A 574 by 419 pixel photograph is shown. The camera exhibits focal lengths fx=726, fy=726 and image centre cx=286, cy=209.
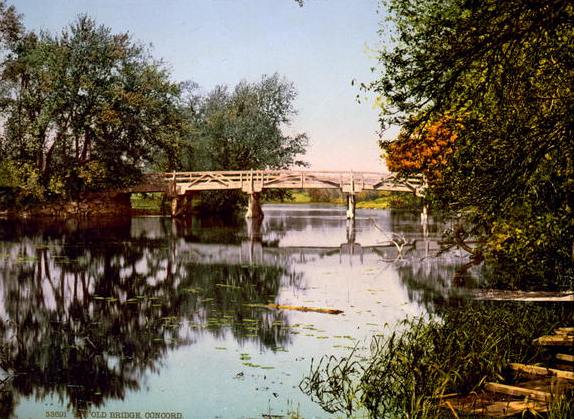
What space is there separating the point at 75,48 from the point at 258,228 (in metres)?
13.1

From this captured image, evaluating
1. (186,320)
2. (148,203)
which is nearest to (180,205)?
(148,203)

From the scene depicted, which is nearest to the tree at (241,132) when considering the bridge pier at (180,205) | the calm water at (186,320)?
the bridge pier at (180,205)

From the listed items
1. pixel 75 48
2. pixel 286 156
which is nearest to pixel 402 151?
pixel 75 48

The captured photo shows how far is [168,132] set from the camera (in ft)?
128

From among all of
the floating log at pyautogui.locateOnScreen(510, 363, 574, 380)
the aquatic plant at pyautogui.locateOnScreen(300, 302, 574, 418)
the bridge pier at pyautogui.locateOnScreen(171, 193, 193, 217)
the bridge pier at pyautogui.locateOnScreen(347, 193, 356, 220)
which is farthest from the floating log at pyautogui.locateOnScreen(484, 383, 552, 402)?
the bridge pier at pyautogui.locateOnScreen(171, 193, 193, 217)

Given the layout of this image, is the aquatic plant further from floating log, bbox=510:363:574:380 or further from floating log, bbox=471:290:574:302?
floating log, bbox=471:290:574:302

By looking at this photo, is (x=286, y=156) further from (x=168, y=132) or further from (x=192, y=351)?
(x=192, y=351)

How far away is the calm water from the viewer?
22.4ft

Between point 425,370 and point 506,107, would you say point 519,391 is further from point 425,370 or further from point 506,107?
point 506,107

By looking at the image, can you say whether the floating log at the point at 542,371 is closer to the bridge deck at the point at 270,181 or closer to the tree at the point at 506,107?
the tree at the point at 506,107

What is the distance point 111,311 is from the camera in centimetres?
1117

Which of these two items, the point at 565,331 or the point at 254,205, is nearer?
the point at 565,331

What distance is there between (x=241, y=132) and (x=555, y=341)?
3645 cm

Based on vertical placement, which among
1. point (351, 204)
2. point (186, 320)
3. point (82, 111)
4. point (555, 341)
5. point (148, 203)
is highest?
point (82, 111)
